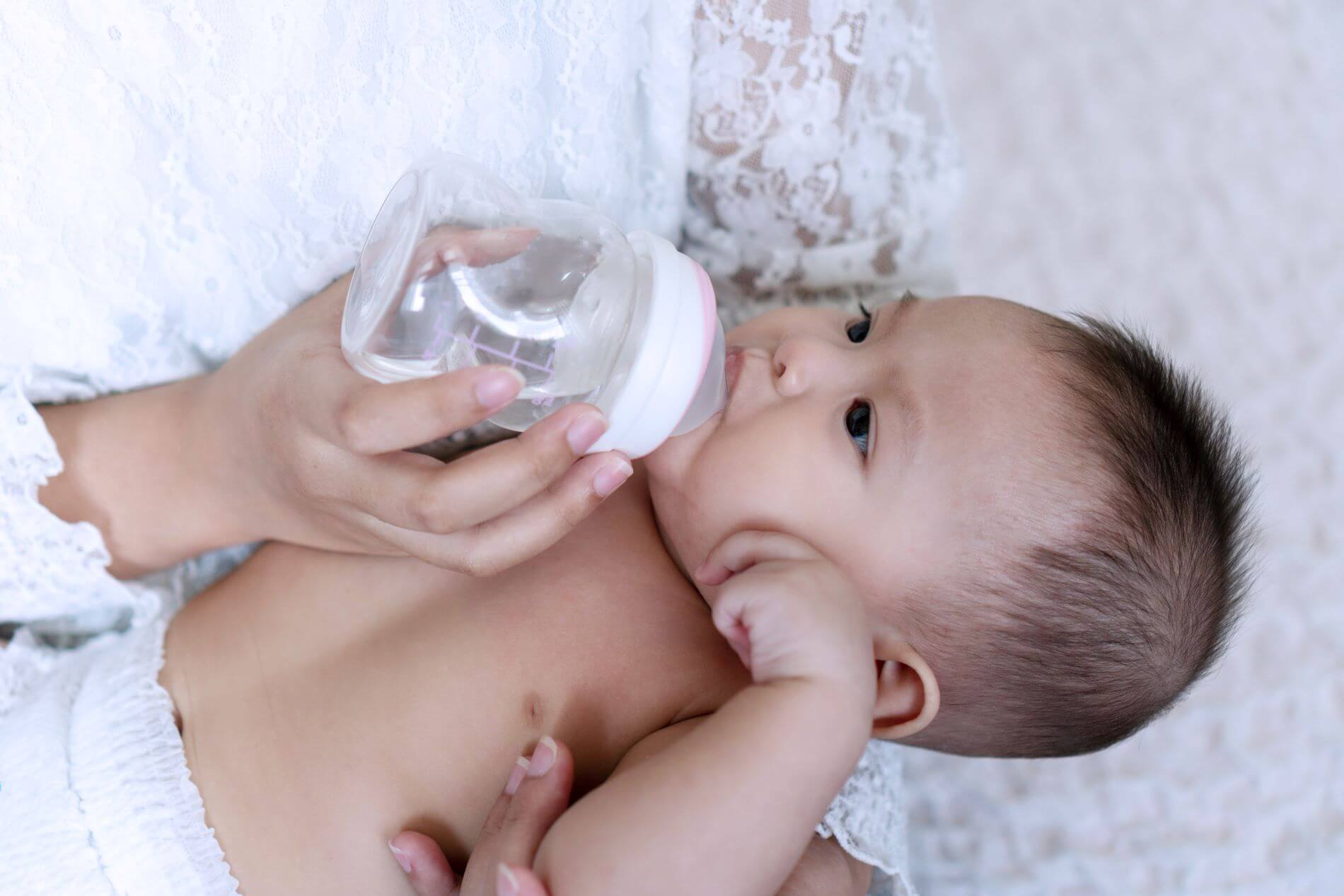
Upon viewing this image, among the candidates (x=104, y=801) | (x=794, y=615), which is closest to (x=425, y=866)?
(x=104, y=801)

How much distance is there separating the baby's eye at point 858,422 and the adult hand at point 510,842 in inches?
20.1

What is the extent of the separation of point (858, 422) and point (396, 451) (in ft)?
1.83

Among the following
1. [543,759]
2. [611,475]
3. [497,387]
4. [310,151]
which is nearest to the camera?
[497,387]

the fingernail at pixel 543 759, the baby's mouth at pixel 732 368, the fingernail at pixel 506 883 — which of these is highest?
the baby's mouth at pixel 732 368

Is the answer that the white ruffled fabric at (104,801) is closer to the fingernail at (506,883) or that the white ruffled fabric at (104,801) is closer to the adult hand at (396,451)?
the adult hand at (396,451)

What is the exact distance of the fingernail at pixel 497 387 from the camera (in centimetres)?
96

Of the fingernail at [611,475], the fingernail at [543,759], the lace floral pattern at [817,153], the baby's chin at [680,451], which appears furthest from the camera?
the lace floral pattern at [817,153]

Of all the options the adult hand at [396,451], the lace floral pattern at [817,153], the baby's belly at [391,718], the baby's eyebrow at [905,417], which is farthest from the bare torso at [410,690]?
the lace floral pattern at [817,153]

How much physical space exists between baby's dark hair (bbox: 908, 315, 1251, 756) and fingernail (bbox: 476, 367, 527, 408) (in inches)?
22.3

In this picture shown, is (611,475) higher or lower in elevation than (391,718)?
higher

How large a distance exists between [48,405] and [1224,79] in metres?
2.34

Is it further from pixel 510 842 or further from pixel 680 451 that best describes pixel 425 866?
pixel 680 451

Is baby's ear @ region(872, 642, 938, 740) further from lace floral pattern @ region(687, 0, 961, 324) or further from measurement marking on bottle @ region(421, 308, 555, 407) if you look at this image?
lace floral pattern @ region(687, 0, 961, 324)

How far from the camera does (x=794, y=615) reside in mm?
1118
